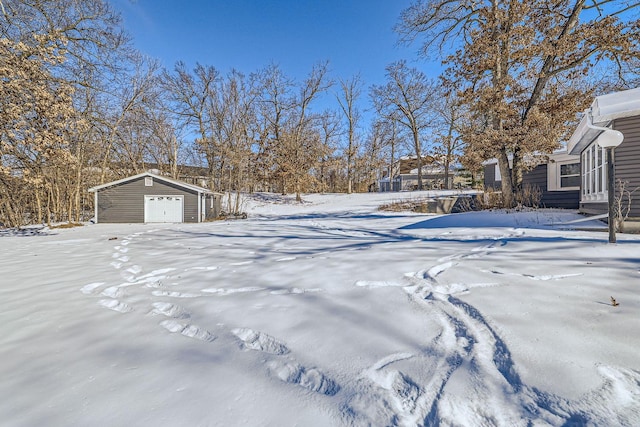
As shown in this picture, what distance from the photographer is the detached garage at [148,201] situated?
1577 centimetres

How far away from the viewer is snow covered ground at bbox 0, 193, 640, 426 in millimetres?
1240

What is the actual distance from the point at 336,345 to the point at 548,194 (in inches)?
525

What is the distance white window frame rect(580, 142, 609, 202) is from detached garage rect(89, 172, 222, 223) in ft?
53.2

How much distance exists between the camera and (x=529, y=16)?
9422mm

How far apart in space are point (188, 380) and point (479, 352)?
158 cm

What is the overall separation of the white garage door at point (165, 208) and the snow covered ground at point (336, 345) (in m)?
13.2

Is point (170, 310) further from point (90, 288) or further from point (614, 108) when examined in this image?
point (614, 108)

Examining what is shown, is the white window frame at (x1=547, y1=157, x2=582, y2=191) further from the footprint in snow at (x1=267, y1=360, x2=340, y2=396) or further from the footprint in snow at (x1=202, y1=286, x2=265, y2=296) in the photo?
the footprint in snow at (x1=267, y1=360, x2=340, y2=396)

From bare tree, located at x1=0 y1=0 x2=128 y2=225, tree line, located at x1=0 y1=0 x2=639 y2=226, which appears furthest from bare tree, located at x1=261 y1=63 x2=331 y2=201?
bare tree, located at x1=0 y1=0 x2=128 y2=225

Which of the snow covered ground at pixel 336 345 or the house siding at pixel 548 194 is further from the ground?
the house siding at pixel 548 194

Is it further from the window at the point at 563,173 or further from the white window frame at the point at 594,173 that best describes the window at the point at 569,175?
the white window frame at the point at 594,173

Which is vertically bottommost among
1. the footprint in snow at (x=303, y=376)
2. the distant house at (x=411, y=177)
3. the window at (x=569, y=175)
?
the footprint in snow at (x=303, y=376)

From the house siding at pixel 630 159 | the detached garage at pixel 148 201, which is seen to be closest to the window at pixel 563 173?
the house siding at pixel 630 159

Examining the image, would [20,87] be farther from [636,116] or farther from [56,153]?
[636,116]
